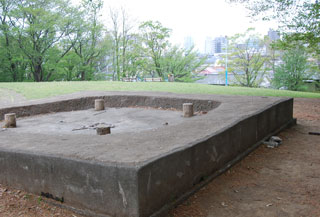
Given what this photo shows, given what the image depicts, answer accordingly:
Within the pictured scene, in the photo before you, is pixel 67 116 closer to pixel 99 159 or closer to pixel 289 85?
pixel 99 159

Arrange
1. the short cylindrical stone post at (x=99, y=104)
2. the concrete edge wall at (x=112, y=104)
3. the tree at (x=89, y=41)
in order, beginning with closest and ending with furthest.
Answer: the concrete edge wall at (x=112, y=104) → the short cylindrical stone post at (x=99, y=104) → the tree at (x=89, y=41)

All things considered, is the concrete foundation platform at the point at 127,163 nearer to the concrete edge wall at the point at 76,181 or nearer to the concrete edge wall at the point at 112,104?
the concrete edge wall at the point at 76,181

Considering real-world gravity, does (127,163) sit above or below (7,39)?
below

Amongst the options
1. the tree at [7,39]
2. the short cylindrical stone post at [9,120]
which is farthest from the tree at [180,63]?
the short cylindrical stone post at [9,120]

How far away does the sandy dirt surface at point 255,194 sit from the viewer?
309 cm

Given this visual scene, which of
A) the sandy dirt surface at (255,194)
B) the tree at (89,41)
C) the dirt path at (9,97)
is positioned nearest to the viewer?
the sandy dirt surface at (255,194)

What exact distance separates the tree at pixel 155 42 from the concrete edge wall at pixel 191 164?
2692cm

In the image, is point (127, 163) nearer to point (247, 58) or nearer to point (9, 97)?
point (9, 97)

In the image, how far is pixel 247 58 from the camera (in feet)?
103

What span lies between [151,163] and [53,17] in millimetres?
26176

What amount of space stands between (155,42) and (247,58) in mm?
9678

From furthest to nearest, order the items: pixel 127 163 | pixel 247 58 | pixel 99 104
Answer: pixel 247 58
pixel 99 104
pixel 127 163

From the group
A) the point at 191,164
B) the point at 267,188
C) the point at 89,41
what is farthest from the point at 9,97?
the point at 89,41

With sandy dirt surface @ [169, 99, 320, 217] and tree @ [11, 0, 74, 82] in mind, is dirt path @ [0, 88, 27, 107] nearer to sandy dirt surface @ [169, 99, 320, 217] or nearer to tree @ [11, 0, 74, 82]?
sandy dirt surface @ [169, 99, 320, 217]
